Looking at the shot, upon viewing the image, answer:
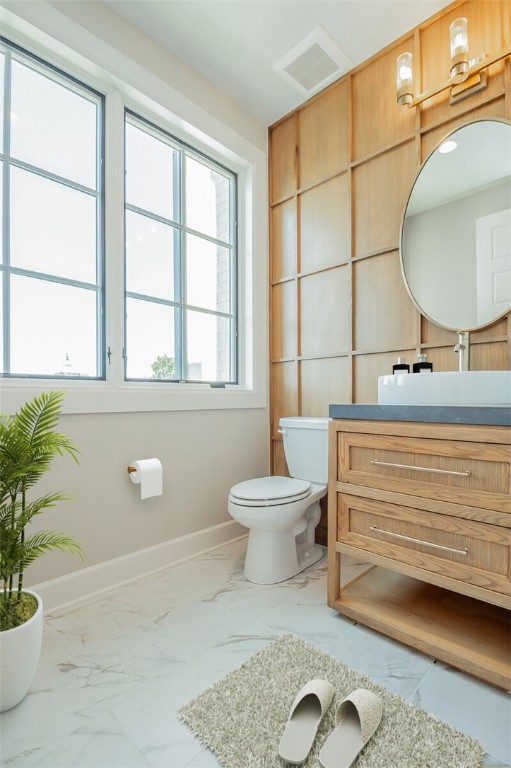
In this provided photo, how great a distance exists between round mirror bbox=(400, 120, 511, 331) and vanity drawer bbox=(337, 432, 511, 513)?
2.23 feet

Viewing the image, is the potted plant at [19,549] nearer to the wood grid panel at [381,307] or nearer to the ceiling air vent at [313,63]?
the wood grid panel at [381,307]

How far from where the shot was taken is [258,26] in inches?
69.4

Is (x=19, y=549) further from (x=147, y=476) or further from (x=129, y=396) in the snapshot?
(x=129, y=396)

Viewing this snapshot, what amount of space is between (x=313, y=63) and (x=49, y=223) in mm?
1514

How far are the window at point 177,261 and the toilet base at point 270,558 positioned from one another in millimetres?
919

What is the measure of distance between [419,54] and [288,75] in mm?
626

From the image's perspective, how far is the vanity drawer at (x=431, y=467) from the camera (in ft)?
3.57

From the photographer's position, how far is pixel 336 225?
2.08 metres

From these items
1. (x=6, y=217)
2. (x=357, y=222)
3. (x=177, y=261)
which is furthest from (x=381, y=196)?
(x=6, y=217)

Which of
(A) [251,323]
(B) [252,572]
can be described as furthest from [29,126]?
(B) [252,572]

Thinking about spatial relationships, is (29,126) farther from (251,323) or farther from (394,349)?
A: (394,349)

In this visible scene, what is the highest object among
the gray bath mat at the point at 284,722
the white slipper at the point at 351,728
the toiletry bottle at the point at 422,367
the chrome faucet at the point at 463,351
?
the chrome faucet at the point at 463,351

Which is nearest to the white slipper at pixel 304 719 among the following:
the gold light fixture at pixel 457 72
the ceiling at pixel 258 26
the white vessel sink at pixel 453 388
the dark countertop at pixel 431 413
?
the dark countertop at pixel 431 413

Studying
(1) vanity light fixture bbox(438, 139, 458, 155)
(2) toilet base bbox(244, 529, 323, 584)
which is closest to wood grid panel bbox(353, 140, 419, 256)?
(1) vanity light fixture bbox(438, 139, 458, 155)
